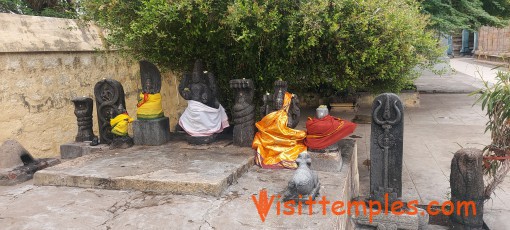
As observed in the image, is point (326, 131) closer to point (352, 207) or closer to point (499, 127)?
point (352, 207)

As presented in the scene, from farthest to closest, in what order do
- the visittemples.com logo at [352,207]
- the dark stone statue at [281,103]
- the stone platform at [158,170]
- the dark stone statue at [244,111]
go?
1. the dark stone statue at [244,111]
2. the dark stone statue at [281,103]
3. the stone platform at [158,170]
4. the visittemples.com logo at [352,207]

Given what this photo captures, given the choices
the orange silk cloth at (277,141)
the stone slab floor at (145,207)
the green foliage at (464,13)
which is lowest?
the stone slab floor at (145,207)

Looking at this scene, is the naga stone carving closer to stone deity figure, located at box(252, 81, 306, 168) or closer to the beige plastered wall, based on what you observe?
stone deity figure, located at box(252, 81, 306, 168)

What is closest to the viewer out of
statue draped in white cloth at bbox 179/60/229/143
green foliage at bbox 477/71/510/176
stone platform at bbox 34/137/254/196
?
stone platform at bbox 34/137/254/196

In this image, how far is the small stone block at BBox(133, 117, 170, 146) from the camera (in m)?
5.75

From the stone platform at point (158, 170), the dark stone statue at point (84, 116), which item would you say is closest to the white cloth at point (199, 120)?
the stone platform at point (158, 170)

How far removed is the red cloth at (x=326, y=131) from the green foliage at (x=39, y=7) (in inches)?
186

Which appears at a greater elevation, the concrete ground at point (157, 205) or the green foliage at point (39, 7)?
the green foliage at point (39, 7)

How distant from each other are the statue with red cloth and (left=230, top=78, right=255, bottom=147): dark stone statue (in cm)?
102

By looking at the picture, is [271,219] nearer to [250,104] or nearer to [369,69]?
[250,104]

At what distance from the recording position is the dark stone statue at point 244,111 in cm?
538

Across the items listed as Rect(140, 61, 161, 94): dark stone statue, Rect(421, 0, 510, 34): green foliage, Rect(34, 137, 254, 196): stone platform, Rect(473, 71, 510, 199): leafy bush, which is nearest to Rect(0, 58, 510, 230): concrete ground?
Rect(34, 137, 254, 196): stone platform

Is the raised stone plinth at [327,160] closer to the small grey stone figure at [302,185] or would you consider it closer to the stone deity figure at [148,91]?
the small grey stone figure at [302,185]

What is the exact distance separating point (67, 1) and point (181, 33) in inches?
190
